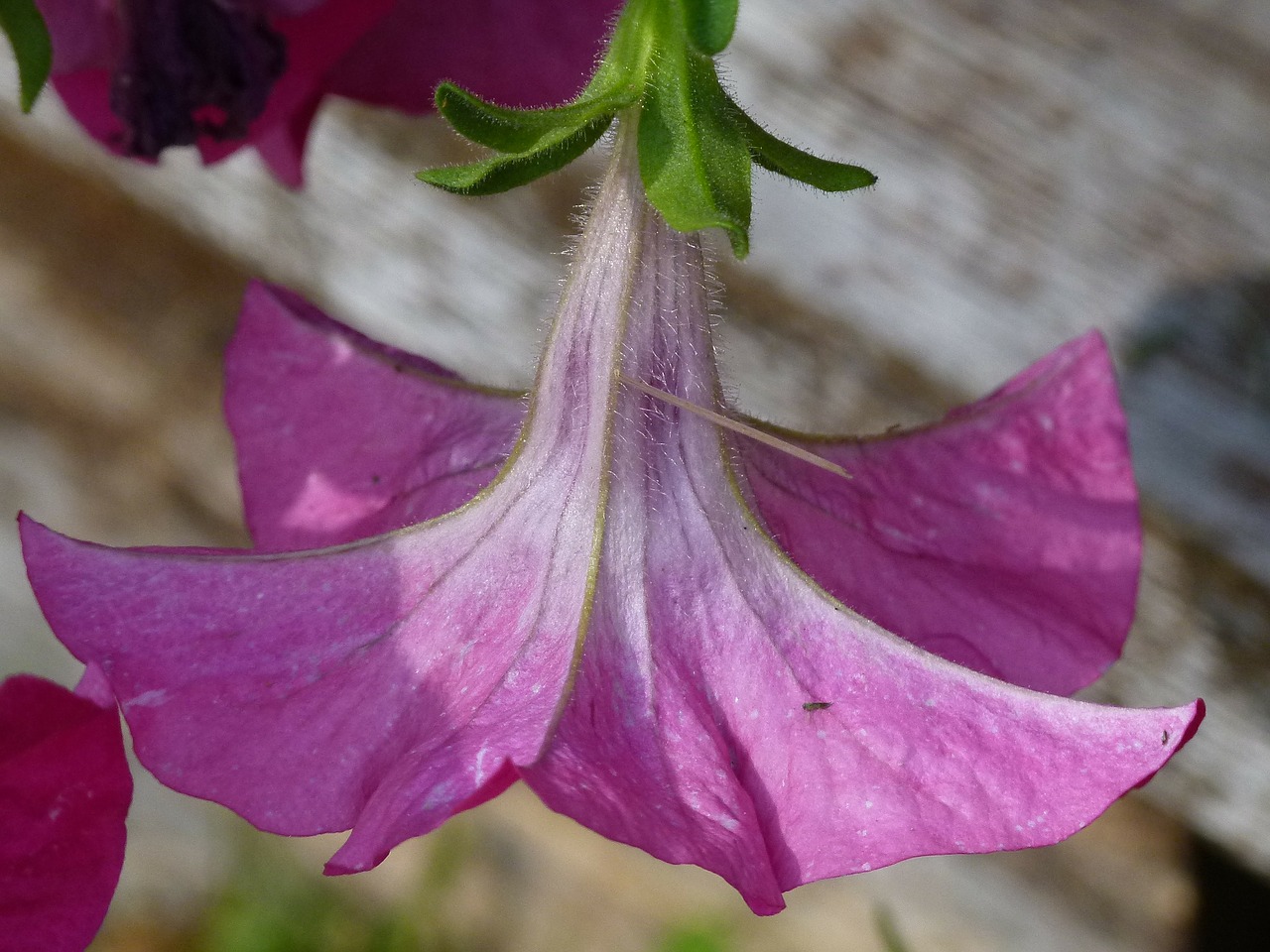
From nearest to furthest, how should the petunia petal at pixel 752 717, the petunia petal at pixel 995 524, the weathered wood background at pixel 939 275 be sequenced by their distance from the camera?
the petunia petal at pixel 752 717
the petunia petal at pixel 995 524
the weathered wood background at pixel 939 275

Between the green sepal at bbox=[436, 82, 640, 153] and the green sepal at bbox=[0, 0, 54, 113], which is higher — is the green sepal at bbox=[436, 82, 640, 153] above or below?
above

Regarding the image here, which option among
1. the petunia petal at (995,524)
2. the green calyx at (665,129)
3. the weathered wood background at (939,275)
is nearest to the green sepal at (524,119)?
the green calyx at (665,129)

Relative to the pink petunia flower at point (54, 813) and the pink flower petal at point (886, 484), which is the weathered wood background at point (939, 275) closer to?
the pink flower petal at point (886, 484)

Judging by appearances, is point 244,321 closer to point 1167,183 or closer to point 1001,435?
point 1001,435

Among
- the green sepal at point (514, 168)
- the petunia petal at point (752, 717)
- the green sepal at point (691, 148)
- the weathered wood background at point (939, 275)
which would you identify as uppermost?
the green sepal at point (691, 148)

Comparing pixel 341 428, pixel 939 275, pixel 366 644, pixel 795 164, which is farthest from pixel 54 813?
pixel 939 275

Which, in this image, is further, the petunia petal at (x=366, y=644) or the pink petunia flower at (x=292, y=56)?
the pink petunia flower at (x=292, y=56)

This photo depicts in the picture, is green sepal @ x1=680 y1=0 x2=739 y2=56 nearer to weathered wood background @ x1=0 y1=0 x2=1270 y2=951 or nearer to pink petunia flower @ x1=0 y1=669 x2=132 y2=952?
pink petunia flower @ x1=0 y1=669 x2=132 y2=952

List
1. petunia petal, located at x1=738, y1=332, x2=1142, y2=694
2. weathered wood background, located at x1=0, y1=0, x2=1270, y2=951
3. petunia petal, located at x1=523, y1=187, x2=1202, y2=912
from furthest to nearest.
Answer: weathered wood background, located at x1=0, y1=0, x2=1270, y2=951 → petunia petal, located at x1=738, y1=332, x2=1142, y2=694 → petunia petal, located at x1=523, y1=187, x2=1202, y2=912

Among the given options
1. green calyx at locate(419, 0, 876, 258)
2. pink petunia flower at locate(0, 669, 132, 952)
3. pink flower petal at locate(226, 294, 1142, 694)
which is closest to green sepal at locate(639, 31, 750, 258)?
green calyx at locate(419, 0, 876, 258)

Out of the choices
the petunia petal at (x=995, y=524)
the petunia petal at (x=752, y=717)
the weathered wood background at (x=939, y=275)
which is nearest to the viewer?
the petunia petal at (x=752, y=717)
